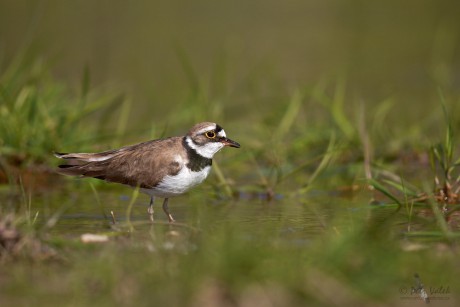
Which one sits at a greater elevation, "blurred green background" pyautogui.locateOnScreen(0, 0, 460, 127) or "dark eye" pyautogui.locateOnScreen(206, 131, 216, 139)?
"blurred green background" pyautogui.locateOnScreen(0, 0, 460, 127)

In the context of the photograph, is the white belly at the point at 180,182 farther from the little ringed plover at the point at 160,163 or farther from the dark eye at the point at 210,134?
the dark eye at the point at 210,134

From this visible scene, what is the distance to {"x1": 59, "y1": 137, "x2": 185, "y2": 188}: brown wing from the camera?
26.0ft

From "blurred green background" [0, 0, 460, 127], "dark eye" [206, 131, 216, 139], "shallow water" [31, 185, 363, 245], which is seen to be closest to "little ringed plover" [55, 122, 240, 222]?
"dark eye" [206, 131, 216, 139]

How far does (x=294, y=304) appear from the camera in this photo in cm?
485

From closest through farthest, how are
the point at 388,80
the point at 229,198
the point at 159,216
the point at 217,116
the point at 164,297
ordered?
the point at 164,297 → the point at 159,216 → the point at 229,198 → the point at 217,116 → the point at 388,80

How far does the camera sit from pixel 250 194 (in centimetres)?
895

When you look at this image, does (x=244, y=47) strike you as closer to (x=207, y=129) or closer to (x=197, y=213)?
(x=207, y=129)

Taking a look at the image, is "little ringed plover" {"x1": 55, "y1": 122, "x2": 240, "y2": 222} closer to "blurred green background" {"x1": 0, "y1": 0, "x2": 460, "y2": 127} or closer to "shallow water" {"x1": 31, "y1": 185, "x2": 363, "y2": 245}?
"shallow water" {"x1": 31, "y1": 185, "x2": 363, "y2": 245}

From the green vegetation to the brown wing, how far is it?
13.2 inches

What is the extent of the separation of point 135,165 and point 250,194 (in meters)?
1.43

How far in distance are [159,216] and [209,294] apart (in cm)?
331

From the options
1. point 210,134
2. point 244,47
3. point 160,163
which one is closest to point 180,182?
point 160,163

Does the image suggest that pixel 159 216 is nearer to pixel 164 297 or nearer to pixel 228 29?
pixel 164 297

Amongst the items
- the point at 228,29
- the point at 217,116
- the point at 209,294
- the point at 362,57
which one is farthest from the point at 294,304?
the point at 228,29
